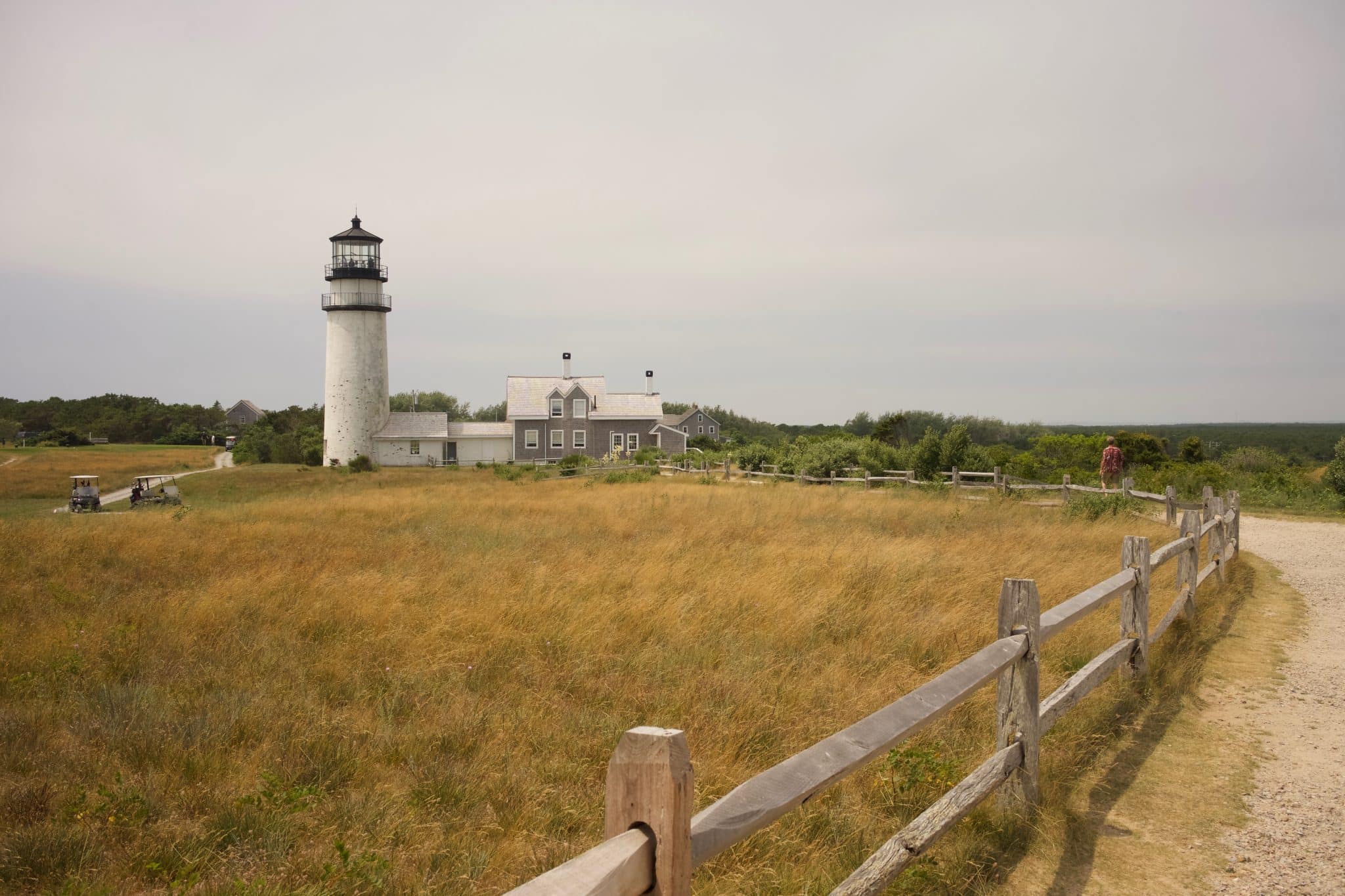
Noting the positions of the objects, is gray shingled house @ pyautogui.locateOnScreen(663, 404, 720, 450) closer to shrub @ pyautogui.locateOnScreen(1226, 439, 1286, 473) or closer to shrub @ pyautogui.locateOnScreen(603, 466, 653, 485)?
shrub @ pyautogui.locateOnScreen(603, 466, 653, 485)

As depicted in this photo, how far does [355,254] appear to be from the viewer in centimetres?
4844

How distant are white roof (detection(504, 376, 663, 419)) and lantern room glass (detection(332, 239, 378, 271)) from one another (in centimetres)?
1190

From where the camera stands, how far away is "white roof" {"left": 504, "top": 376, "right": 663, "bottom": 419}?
178 ft

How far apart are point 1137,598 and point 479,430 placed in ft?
168

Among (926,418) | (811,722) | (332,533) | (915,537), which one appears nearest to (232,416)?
(926,418)

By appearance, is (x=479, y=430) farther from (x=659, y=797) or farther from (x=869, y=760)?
(x=659, y=797)

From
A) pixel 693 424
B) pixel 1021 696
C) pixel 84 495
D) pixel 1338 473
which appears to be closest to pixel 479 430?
pixel 693 424

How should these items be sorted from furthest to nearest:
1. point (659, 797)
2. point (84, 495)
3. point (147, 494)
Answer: point (147, 494) → point (84, 495) → point (659, 797)

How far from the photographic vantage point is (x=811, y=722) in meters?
5.42

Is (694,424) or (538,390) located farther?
(694,424)

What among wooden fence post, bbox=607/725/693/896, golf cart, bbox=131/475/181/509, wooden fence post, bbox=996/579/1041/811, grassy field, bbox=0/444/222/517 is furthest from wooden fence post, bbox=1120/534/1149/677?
golf cart, bbox=131/475/181/509

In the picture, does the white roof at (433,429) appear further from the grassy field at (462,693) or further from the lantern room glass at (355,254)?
the grassy field at (462,693)

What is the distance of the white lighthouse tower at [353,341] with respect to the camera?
47688 mm

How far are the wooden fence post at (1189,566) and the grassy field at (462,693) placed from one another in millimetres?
272
